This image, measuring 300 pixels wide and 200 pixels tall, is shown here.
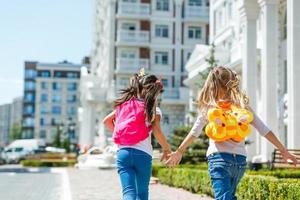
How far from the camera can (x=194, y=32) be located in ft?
194

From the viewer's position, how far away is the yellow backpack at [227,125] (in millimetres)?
5242

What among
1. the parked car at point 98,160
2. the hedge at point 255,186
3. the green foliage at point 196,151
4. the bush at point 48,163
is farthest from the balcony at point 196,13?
the hedge at point 255,186

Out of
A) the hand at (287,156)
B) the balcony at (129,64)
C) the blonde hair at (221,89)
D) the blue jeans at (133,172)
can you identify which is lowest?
the blue jeans at (133,172)

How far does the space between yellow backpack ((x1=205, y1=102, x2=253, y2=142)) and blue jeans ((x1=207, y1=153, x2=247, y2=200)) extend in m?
0.16

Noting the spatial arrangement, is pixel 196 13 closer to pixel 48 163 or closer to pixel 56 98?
pixel 48 163

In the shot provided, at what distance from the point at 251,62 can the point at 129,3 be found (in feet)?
111

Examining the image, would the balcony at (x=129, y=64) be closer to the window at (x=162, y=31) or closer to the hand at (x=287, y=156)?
the window at (x=162, y=31)

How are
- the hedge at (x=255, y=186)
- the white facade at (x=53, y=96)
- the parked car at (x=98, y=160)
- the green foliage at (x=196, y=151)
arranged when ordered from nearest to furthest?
the hedge at (x=255, y=186), the green foliage at (x=196, y=151), the parked car at (x=98, y=160), the white facade at (x=53, y=96)

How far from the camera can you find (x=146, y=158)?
19.0ft

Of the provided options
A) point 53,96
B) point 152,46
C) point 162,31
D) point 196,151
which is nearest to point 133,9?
point 162,31

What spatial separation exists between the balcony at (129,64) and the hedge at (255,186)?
4027 centimetres

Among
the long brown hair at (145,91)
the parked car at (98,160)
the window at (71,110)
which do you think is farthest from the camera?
the window at (71,110)

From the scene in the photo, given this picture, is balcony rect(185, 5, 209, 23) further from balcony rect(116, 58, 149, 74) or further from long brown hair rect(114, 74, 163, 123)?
long brown hair rect(114, 74, 163, 123)

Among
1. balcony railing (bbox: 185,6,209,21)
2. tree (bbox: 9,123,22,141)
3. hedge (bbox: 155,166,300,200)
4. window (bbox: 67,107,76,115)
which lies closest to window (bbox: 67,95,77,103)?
window (bbox: 67,107,76,115)
